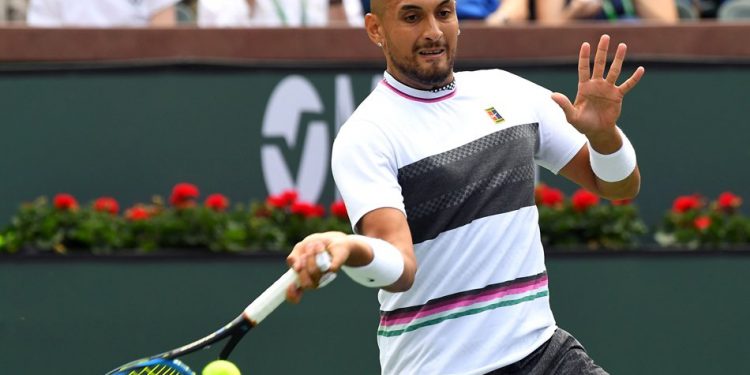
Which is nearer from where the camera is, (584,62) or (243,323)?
(243,323)

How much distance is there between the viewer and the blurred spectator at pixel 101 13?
757cm

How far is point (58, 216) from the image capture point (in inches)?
260

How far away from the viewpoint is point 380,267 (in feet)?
11.5

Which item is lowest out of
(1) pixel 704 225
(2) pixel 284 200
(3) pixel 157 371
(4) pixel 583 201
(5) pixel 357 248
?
(1) pixel 704 225

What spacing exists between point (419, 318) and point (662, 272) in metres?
2.86

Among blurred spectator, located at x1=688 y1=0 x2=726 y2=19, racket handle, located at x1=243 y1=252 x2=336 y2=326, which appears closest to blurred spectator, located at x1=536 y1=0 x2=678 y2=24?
blurred spectator, located at x1=688 y1=0 x2=726 y2=19

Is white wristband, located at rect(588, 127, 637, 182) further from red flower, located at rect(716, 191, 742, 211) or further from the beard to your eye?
red flower, located at rect(716, 191, 742, 211)

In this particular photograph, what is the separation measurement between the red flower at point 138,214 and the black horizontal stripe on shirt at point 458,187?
296 cm

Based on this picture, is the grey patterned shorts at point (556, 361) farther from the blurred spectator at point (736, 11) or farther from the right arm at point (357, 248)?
the blurred spectator at point (736, 11)

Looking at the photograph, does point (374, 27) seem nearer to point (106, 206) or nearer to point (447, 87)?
point (447, 87)

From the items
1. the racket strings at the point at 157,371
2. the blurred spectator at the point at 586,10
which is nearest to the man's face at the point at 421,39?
the racket strings at the point at 157,371

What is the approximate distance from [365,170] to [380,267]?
350 millimetres

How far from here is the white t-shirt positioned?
386 cm

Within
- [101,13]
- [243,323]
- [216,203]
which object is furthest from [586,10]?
[243,323]
